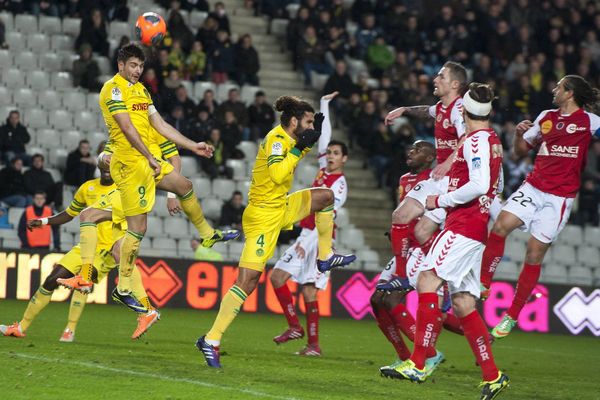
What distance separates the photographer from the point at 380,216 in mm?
23953

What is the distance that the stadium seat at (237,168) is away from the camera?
22.3 meters

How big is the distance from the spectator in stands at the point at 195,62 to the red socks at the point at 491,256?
1258 centimetres

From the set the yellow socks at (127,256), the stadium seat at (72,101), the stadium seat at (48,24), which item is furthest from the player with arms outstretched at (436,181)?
Result: the stadium seat at (48,24)

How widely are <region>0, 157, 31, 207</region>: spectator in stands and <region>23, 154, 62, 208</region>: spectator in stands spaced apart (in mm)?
150

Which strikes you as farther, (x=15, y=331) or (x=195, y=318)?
(x=195, y=318)

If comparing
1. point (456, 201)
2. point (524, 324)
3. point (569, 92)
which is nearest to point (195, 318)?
point (524, 324)

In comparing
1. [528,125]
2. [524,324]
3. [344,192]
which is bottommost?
[524,324]

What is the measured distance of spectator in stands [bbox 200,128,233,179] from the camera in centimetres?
2180

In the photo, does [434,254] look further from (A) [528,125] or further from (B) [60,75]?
(B) [60,75]

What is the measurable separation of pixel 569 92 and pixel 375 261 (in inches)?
439

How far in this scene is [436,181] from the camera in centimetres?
1141

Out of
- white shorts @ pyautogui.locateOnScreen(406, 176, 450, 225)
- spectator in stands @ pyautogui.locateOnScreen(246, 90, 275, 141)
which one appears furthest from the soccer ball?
spectator in stands @ pyautogui.locateOnScreen(246, 90, 275, 141)

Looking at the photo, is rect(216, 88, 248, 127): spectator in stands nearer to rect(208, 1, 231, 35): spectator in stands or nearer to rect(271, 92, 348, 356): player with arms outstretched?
rect(208, 1, 231, 35): spectator in stands

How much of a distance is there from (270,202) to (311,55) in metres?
15.1
